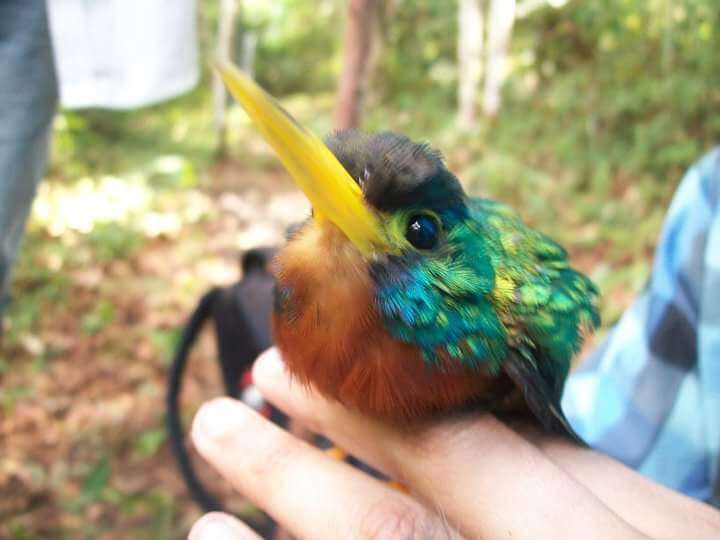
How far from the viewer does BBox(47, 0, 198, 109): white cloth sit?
1972 millimetres

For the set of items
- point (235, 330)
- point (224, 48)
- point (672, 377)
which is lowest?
point (235, 330)

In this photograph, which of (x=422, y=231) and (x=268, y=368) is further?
(x=268, y=368)

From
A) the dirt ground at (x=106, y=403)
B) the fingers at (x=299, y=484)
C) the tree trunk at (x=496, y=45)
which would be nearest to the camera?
the fingers at (x=299, y=484)

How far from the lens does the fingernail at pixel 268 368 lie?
4.62ft

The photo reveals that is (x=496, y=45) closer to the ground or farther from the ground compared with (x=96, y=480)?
farther from the ground

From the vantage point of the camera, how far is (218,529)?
1.07m

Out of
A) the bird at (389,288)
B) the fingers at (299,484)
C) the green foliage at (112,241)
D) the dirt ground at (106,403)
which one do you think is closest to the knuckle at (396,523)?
the fingers at (299,484)

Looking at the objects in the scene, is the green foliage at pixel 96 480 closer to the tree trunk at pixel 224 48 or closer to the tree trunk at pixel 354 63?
the tree trunk at pixel 354 63

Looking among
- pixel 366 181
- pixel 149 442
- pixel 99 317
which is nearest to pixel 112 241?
pixel 99 317

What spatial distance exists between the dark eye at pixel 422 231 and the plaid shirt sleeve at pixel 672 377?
887 mm

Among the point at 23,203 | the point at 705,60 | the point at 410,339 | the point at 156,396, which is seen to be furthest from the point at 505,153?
the point at 410,339

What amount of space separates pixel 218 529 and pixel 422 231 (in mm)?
609

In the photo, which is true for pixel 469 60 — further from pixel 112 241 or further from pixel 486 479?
pixel 486 479

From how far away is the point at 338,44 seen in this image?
35.8ft
